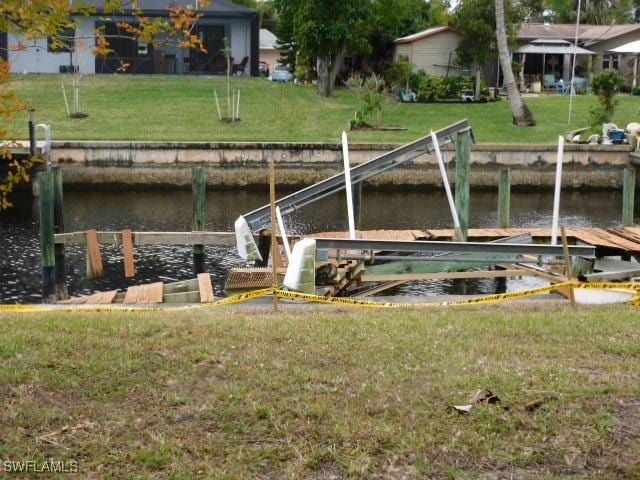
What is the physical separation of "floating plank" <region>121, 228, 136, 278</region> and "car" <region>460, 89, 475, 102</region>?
27.6 meters

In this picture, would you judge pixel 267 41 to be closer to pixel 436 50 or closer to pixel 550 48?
pixel 436 50

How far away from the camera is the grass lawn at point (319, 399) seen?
5.96m

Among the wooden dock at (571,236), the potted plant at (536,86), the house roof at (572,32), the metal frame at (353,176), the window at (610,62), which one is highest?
the house roof at (572,32)

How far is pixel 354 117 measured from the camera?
36.8 meters

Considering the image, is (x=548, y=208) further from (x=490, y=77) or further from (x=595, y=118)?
(x=490, y=77)

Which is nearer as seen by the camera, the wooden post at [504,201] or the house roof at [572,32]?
the wooden post at [504,201]

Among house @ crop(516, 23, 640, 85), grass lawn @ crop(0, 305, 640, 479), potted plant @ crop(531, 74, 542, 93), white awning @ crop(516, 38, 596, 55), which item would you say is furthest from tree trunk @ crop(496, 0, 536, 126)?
grass lawn @ crop(0, 305, 640, 479)

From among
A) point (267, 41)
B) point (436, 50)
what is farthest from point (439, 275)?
point (267, 41)

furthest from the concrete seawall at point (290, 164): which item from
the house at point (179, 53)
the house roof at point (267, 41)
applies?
the house roof at point (267, 41)

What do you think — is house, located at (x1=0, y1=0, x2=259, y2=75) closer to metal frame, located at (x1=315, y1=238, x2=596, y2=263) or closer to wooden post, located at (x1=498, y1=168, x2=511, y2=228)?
wooden post, located at (x1=498, y1=168, x2=511, y2=228)

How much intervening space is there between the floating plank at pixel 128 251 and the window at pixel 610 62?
4270 cm

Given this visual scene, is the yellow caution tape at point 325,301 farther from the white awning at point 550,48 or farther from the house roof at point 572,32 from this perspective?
the house roof at point 572,32

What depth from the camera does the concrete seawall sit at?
30422 millimetres

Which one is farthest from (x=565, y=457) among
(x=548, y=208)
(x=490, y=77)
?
(x=490, y=77)
